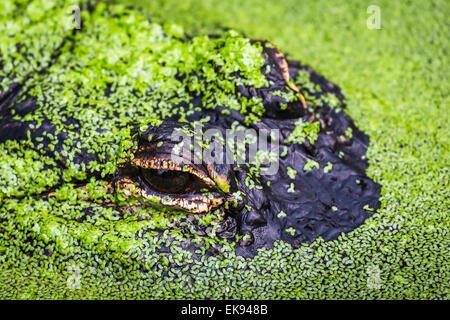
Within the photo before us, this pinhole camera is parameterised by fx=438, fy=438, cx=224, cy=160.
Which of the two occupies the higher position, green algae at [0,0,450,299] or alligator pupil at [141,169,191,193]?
alligator pupil at [141,169,191,193]

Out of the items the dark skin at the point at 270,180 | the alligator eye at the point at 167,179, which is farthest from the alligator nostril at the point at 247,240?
the alligator eye at the point at 167,179

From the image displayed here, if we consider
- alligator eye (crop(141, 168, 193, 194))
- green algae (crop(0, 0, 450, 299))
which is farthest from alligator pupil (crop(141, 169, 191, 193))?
green algae (crop(0, 0, 450, 299))

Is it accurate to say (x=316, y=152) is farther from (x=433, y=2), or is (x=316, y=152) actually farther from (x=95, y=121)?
(x=433, y=2)

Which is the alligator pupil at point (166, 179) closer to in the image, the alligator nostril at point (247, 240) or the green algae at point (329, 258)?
the green algae at point (329, 258)

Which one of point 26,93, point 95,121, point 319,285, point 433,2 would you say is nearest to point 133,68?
point 95,121

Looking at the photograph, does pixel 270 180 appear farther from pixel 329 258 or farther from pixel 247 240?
pixel 329 258

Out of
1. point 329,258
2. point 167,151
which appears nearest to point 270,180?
point 329,258

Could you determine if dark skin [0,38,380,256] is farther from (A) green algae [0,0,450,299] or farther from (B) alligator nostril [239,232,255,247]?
(A) green algae [0,0,450,299]
